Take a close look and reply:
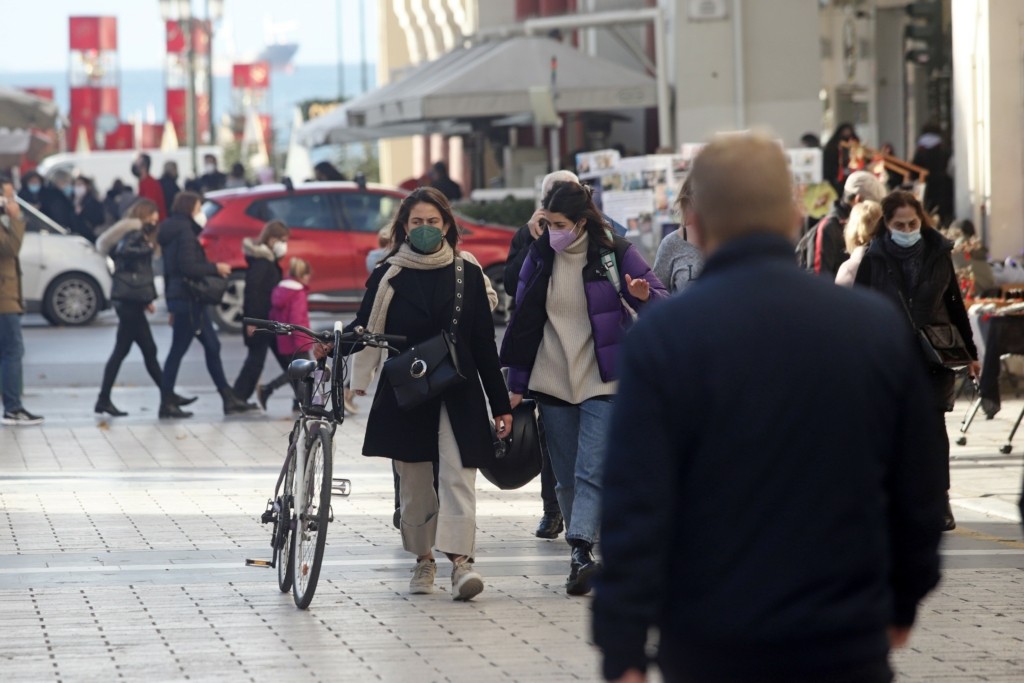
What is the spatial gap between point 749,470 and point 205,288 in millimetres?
12886

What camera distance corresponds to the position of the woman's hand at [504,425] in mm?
8016

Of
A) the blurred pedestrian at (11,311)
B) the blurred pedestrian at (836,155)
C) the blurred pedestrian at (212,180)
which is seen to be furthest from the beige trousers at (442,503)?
the blurred pedestrian at (212,180)

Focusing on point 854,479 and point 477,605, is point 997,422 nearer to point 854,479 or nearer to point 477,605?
point 477,605

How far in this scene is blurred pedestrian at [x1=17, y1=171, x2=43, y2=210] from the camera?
1249 inches

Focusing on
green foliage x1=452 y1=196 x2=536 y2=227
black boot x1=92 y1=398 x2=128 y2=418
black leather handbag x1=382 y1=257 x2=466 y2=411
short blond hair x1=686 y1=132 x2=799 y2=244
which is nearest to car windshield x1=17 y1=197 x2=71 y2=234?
green foliage x1=452 y1=196 x2=536 y2=227

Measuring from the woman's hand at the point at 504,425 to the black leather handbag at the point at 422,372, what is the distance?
0.28 metres

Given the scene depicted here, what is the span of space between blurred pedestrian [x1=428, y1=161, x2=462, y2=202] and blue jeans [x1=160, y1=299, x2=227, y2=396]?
8.07 meters

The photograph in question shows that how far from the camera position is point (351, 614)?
25.1 feet

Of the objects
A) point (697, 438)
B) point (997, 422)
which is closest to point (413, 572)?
point (697, 438)

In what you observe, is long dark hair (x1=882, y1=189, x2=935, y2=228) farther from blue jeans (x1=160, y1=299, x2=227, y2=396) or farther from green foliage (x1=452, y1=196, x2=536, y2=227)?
green foliage (x1=452, y1=196, x2=536, y2=227)

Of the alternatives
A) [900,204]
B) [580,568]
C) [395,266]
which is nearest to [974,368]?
[900,204]

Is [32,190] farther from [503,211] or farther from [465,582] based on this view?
[465,582]

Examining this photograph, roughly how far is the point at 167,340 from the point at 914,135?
42.7ft

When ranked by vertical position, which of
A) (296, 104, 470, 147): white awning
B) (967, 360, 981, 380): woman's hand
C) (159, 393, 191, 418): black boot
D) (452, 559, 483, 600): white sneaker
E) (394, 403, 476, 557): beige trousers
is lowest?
(452, 559, 483, 600): white sneaker
